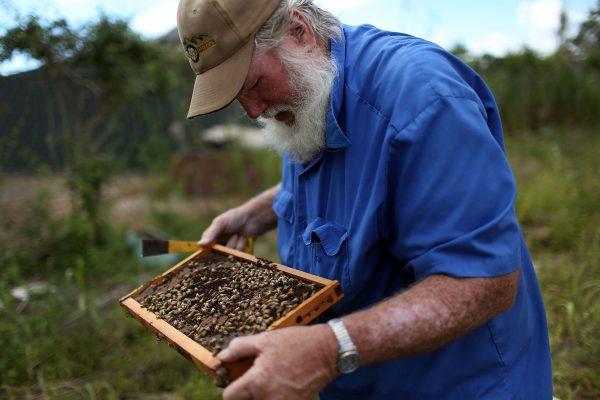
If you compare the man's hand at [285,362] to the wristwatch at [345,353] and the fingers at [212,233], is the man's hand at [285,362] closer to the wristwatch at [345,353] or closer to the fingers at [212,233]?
the wristwatch at [345,353]

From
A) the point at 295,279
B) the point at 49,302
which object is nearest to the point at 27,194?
the point at 49,302

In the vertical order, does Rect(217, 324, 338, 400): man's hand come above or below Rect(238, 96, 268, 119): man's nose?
below

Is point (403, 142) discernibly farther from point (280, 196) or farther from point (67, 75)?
point (67, 75)

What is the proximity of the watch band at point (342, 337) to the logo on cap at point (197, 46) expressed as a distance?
43.6 inches

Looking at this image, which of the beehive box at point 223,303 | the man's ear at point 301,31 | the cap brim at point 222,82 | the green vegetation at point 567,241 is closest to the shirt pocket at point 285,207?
the beehive box at point 223,303

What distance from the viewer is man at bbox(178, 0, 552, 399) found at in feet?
4.53

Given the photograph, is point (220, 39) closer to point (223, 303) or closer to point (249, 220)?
point (223, 303)

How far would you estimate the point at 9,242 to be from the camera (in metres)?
5.05

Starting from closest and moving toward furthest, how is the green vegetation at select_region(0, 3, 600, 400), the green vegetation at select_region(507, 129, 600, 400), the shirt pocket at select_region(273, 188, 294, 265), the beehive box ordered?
the beehive box < the shirt pocket at select_region(273, 188, 294, 265) < the green vegetation at select_region(507, 129, 600, 400) < the green vegetation at select_region(0, 3, 600, 400)

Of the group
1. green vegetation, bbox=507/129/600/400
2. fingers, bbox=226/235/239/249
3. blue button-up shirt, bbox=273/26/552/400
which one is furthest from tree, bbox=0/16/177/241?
green vegetation, bbox=507/129/600/400

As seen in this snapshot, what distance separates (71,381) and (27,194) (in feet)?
11.2

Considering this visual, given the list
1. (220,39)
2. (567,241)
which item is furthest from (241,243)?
(567,241)

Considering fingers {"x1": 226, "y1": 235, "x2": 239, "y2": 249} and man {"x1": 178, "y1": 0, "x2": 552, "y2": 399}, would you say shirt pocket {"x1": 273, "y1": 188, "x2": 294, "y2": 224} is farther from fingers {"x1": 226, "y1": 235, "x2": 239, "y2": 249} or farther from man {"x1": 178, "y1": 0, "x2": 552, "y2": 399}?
fingers {"x1": 226, "y1": 235, "x2": 239, "y2": 249}

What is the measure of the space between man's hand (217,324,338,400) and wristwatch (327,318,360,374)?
14 mm
